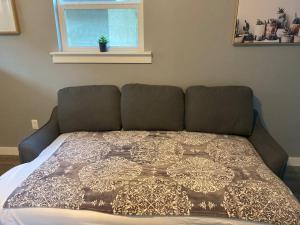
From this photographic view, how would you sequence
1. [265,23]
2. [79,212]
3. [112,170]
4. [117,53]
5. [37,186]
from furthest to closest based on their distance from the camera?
[117,53], [265,23], [112,170], [37,186], [79,212]

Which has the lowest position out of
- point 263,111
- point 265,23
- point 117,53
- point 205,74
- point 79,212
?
point 79,212

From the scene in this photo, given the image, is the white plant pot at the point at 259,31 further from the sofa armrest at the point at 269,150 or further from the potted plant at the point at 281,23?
the sofa armrest at the point at 269,150

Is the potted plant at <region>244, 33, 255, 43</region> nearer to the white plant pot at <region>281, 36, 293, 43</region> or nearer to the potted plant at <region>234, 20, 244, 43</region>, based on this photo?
the potted plant at <region>234, 20, 244, 43</region>

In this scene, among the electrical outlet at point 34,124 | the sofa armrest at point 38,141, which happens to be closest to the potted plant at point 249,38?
the sofa armrest at point 38,141

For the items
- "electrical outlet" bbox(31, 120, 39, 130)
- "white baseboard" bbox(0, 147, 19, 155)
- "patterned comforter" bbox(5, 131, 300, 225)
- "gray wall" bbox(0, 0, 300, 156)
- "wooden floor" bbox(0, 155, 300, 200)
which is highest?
"gray wall" bbox(0, 0, 300, 156)

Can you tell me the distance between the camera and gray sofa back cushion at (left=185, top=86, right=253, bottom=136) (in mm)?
2053

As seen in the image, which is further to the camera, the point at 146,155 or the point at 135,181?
the point at 146,155

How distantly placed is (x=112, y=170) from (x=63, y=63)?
1.28 m

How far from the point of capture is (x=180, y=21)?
2.11 m

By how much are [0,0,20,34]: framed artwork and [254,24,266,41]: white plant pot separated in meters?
2.12

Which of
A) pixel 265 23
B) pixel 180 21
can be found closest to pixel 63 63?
pixel 180 21

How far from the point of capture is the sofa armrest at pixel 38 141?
68.9 inches

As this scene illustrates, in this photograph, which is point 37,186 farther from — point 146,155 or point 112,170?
point 146,155

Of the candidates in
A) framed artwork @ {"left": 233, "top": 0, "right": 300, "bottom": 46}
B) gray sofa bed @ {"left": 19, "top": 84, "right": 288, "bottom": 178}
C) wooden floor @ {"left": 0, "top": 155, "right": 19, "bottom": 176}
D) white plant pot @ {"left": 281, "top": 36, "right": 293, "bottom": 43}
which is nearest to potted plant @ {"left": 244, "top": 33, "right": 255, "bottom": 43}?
framed artwork @ {"left": 233, "top": 0, "right": 300, "bottom": 46}
